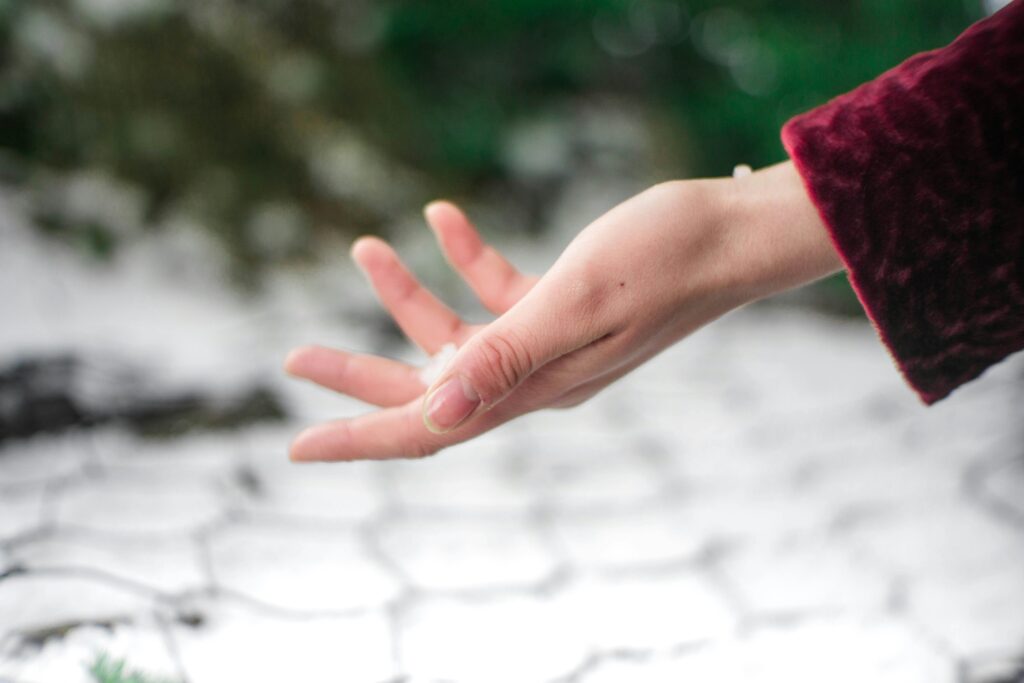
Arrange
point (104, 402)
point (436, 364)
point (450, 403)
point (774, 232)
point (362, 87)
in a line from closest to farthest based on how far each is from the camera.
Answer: point (450, 403) → point (774, 232) → point (436, 364) → point (104, 402) → point (362, 87)

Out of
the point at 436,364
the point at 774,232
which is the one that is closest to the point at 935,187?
the point at 774,232

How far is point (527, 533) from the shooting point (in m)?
1.11

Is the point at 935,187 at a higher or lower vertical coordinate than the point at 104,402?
lower

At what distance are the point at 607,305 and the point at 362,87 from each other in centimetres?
119

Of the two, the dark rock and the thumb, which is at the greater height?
the dark rock

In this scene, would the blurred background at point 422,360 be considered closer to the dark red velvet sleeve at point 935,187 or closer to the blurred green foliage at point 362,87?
the blurred green foliage at point 362,87

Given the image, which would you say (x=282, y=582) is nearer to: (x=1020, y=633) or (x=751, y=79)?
(x=1020, y=633)

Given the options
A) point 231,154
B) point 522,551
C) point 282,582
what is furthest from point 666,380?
point 231,154

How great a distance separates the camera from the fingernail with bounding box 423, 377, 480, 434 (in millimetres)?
723

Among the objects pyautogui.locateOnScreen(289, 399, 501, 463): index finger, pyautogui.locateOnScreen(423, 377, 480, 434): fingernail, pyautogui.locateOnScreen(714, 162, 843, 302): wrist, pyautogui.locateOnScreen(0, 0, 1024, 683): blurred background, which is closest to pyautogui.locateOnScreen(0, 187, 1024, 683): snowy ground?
pyautogui.locateOnScreen(0, 0, 1024, 683): blurred background

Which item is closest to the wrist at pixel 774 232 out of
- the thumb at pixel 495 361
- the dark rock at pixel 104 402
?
the thumb at pixel 495 361

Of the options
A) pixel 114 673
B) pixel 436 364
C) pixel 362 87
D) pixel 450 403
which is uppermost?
pixel 362 87

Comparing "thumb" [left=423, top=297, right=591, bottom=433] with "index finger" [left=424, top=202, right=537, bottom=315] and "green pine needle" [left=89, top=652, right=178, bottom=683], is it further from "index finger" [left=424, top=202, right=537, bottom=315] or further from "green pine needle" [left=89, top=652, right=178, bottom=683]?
"green pine needle" [left=89, top=652, right=178, bottom=683]

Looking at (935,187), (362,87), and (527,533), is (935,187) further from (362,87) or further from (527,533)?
(362,87)
